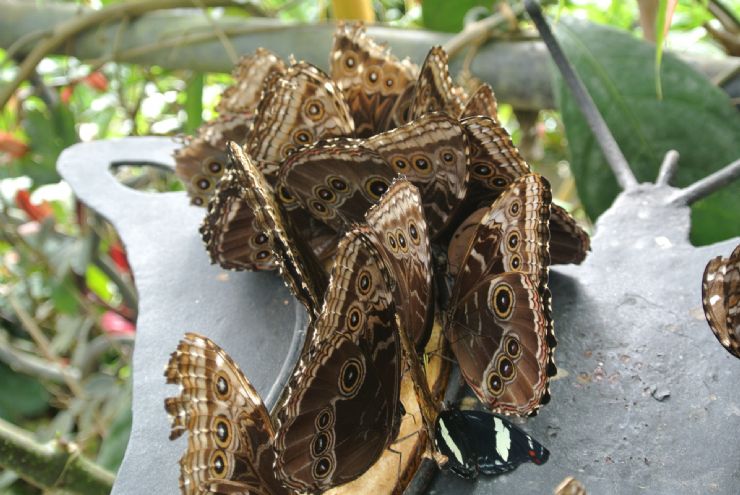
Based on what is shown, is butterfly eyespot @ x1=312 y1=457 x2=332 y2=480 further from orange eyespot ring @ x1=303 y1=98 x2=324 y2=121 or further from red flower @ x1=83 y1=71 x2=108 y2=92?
red flower @ x1=83 y1=71 x2=108 y2=92

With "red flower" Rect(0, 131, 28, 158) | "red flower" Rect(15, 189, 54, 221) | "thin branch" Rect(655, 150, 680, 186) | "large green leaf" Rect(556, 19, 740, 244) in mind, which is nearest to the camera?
"thin branch" Rect(655, 150, 680, 186)

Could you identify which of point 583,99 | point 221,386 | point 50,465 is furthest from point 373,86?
point 50,465

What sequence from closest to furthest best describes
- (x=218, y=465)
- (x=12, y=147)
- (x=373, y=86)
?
(x=218, y=465)
(x=373, y=86)
(x=12, y=147)

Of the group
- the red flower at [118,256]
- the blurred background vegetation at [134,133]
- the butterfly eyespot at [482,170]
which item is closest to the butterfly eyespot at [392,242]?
the butterfly eyespot at [482,170]

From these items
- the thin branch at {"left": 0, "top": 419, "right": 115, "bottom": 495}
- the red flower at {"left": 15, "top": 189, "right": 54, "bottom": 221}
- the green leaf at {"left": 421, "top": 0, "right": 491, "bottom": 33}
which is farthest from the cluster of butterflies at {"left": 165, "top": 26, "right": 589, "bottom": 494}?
the red flower at {"left": 15, "top": 189, "right": 54, "bottom": 221}

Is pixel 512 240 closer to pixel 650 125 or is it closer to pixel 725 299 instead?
Result: pixel 725 299

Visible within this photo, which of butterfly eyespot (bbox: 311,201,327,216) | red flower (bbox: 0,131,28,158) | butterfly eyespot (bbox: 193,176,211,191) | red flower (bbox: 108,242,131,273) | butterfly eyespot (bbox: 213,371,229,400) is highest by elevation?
butterfly eyespot (bbox: 213,371,229,400)
